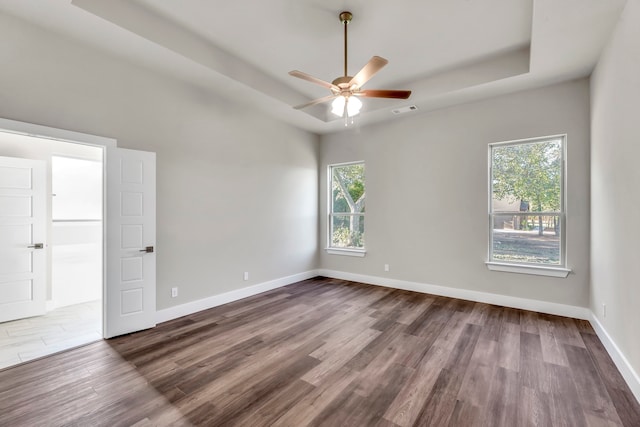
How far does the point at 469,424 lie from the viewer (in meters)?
1.85

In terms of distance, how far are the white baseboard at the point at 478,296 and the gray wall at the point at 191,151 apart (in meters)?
1.31

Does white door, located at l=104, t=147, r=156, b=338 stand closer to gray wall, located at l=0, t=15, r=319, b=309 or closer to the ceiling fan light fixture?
gray wall, located at l=0, t=15, r=319, b=309

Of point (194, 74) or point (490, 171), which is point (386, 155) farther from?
point (194, 74)

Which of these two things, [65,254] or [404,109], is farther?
[404,109]

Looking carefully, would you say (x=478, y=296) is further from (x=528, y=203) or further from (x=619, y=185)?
(x=619, y=185)

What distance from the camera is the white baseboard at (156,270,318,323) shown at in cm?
363

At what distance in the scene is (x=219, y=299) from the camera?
4.21m

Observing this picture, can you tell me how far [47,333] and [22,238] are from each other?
1.39 metres

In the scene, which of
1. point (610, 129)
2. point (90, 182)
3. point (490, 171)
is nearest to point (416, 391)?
point (610, 129)

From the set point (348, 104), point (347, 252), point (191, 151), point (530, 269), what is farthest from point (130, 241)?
point (530, 269)

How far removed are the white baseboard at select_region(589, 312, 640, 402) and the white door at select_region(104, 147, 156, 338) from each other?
Result: 452 cm

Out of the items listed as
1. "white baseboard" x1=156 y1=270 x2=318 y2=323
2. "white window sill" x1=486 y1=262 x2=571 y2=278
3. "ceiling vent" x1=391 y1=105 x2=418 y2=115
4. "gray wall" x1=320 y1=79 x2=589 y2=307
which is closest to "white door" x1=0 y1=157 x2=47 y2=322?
"white baseboard" x1=156 y1=270 x2=318 y2=323

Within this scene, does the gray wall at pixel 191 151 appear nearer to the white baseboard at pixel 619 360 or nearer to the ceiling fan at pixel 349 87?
the ceiling fan at pixel 349 87

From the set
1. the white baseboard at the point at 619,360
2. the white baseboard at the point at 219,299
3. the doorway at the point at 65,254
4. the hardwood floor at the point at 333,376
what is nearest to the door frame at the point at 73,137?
the doorway at the point at 65,254
